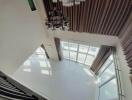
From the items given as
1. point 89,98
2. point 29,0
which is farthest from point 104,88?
point 29,0

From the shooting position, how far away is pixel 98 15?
4641mm

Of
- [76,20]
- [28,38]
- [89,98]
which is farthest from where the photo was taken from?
[89,98]

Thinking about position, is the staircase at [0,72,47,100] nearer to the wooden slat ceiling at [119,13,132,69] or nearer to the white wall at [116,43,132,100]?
the wooden slat ceiling at [119,13,132,69]

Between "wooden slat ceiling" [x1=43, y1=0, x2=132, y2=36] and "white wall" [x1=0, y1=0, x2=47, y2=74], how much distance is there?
2.40ft

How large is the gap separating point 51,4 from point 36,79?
5.82 metres

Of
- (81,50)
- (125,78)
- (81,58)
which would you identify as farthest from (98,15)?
(81,58)

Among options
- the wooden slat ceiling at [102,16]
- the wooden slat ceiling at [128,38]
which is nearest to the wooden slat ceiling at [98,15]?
the wooden slat ceiling at [102,16]

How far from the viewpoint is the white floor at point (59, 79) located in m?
9.38

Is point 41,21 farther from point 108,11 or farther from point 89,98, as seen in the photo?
point 89,98

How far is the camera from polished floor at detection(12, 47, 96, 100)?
9.38 m

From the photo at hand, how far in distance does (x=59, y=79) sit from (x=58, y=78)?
91 millimetres

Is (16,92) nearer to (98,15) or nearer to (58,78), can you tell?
(98,15)

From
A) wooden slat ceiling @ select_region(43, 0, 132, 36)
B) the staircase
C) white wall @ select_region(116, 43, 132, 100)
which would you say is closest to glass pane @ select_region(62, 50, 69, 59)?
wooden slat ceiling @ select_region(43, 0, 132, 36)

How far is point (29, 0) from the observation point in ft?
16.9
